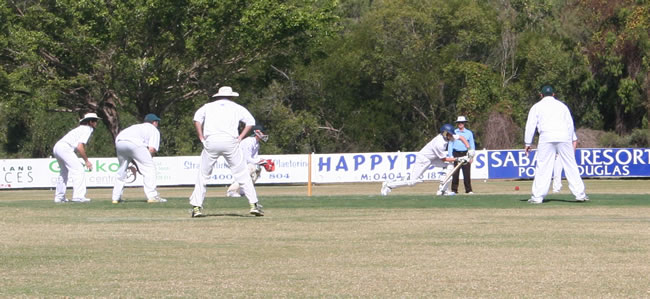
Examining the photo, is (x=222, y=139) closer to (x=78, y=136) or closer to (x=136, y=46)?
(x=78, y=136)

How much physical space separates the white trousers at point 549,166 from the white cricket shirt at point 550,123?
118mm

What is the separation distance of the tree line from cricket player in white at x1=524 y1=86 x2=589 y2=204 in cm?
3031

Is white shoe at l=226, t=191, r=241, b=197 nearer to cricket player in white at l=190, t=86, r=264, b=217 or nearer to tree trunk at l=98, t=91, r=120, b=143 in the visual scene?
cricket player in white at l=190, t=86, r=264, b=217

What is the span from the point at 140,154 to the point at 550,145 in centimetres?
744

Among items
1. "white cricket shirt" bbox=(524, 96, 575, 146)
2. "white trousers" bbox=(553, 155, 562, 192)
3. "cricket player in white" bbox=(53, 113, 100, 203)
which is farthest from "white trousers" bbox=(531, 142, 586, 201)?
"cricket player in white" bbox=(53, 113, 100, 203)

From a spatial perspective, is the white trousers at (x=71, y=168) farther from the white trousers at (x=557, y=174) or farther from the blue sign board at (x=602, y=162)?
the blue sign board at (x=602, y=162)

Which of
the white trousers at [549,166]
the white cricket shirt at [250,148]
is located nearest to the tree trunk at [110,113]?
the white cricket shirt at [250,148]

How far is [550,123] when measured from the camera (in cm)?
1842

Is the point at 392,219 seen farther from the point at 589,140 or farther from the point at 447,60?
the point at 447,60

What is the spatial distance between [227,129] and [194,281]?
685 cm

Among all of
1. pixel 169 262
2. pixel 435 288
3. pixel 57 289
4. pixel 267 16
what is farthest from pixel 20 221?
pixel 267 16

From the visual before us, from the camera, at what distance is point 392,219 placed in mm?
15141

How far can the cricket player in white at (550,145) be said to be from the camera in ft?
59.9

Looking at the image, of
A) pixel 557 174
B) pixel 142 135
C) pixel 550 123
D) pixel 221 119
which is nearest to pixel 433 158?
pixel 557 174
